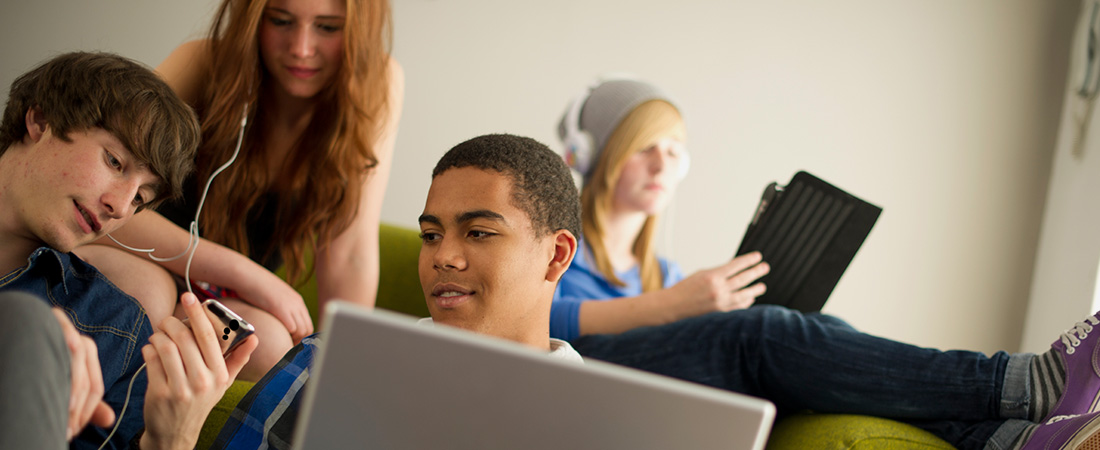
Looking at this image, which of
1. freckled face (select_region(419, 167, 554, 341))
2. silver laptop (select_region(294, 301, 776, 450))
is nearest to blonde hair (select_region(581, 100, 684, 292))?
freckled face (select_region(419, 167, 554, 341))

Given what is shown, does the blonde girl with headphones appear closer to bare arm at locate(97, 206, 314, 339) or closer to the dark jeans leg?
bare arm at locate(97, 206, 314, 339)

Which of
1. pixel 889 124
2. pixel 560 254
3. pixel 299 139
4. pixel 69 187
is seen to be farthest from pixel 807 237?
pixel 69 187

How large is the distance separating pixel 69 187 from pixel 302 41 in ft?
1.80

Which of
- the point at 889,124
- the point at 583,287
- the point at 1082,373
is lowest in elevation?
the point at 583,287

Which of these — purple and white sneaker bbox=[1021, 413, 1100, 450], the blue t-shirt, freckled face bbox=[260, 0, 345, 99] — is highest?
freckled face bbox=[260, 0, 345, 99]

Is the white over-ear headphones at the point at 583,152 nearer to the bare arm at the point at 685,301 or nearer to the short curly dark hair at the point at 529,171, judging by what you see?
the bare arm at the point at 685,301

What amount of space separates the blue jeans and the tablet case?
19cm

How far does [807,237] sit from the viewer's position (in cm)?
165

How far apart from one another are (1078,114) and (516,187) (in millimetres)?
2076

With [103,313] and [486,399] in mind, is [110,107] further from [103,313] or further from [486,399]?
[486,399]

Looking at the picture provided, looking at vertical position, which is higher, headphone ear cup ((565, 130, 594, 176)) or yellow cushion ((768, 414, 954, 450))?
headphone ear cup ((565, 130, 594, 176))

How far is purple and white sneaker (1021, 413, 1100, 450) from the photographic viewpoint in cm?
99

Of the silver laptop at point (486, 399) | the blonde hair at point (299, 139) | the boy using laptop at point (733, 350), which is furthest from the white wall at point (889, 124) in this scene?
the silver laptop at point (486, 399)

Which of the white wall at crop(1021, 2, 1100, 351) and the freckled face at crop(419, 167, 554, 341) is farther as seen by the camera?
the white wall at crop(1021, 2, 1100, 351)
